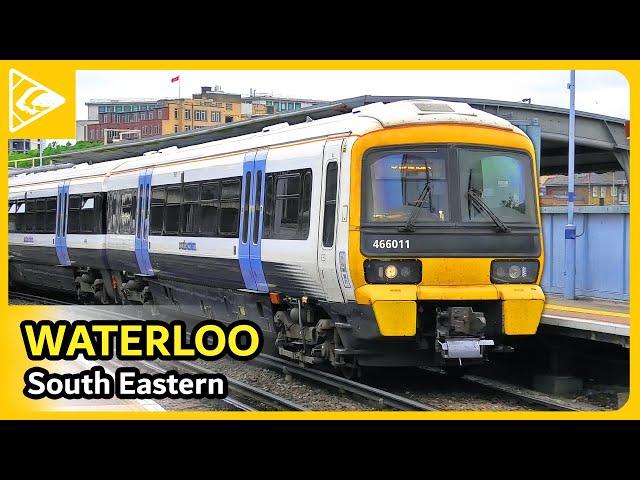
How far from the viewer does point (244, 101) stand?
22922 millimetres

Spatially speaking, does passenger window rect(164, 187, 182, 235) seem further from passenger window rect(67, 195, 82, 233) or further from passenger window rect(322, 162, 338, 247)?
passenger window rect(67, 195, 82, 233)

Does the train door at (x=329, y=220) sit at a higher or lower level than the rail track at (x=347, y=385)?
higher

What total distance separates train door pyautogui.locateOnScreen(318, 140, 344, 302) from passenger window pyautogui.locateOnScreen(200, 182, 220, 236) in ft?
10.3

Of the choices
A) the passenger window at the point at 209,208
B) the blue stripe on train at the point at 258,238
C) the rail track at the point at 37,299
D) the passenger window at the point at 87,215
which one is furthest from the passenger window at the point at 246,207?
the rail track at the point at 37,299

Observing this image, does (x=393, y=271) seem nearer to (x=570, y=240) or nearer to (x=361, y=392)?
(x=361, y=392)

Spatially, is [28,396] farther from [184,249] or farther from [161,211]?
[161,211]

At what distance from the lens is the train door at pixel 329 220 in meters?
10.9

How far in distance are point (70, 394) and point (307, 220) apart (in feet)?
15.6

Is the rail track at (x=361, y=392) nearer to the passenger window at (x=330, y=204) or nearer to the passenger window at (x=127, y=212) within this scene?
the passenger window at (x=330, y=204)

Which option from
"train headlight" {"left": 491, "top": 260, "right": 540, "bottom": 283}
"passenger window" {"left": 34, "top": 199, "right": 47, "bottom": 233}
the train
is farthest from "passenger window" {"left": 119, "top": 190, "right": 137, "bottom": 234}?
"train headlight" {"left": 491, "top": 260, "right": 540, "bottom": 283}

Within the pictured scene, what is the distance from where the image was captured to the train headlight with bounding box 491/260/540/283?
10.8 metres

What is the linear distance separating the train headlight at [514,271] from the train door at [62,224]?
12.5 meters

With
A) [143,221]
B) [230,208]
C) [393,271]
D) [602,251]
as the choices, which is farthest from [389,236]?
[143,221]
